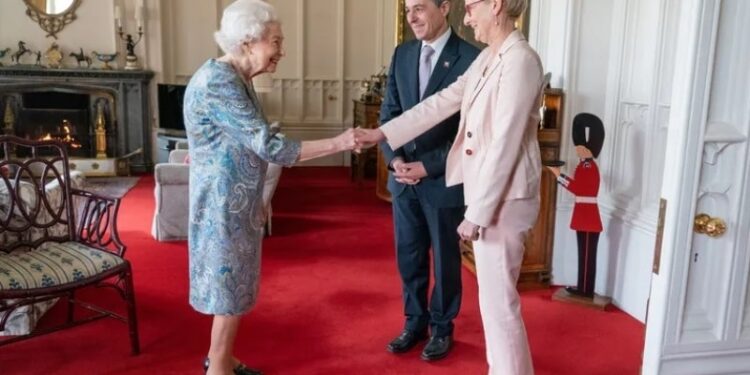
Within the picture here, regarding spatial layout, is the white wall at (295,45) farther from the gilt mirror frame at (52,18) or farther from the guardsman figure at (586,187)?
the guardsman figure at (586,187)

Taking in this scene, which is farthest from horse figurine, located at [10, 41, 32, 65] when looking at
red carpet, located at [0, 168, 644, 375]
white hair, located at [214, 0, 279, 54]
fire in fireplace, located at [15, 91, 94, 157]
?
white hair, located at [214, 0, 279, 54]

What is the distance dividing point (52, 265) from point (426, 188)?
5.11ft

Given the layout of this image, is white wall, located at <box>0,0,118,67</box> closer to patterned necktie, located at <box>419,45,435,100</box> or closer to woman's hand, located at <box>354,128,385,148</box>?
patterned necktie, located at <box>419,45,435,100</box>

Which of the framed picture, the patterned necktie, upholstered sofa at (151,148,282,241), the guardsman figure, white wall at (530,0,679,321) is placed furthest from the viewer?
upholstered sofa at (151,148,282,241)

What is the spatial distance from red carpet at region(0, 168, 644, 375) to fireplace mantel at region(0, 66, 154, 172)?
329 centimetres

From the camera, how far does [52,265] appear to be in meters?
2.60

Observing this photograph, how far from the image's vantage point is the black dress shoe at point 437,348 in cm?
281

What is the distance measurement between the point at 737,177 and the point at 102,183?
6.54m

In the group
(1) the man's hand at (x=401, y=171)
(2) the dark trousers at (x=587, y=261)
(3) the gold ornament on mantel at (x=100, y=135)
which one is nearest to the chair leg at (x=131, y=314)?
(1) the man's hand at (x=401, y=171)

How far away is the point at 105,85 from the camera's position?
7.32 m

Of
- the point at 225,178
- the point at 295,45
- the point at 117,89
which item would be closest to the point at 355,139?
the point at 225,178

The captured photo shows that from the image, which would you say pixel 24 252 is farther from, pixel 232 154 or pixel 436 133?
pixel 436 133

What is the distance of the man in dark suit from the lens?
264cm

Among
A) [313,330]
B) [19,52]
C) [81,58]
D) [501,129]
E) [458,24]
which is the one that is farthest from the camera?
[81,58]
